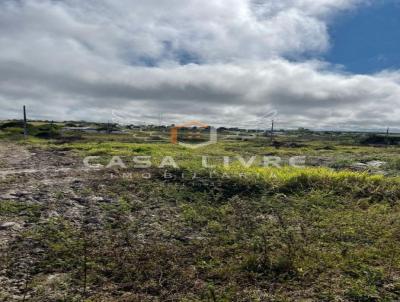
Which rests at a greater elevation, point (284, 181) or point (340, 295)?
point (284, 181)

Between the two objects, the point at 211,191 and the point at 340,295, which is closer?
the point at 340,295

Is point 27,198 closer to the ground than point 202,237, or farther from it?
farther from it

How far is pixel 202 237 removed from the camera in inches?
246

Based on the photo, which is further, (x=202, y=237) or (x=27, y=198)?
(x=27, y=198)

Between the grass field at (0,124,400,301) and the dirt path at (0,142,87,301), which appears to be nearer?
the grass field at (0,124,400,301)

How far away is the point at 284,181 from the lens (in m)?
9.78

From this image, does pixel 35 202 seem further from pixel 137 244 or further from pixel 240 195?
pixel 240 195

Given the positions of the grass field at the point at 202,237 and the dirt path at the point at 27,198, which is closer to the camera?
the grass field at the point at 202,237

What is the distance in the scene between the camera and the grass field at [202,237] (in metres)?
4.38

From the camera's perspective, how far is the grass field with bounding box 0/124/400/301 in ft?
14.4

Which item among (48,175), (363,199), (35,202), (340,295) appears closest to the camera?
(340,295)

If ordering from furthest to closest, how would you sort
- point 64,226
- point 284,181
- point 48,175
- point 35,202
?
1. point 48,175
2. point 284,181
3. point 35,202
4. point 64,226

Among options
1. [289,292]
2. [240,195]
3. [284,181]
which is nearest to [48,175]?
[240,195]

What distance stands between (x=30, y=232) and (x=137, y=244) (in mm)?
1906
